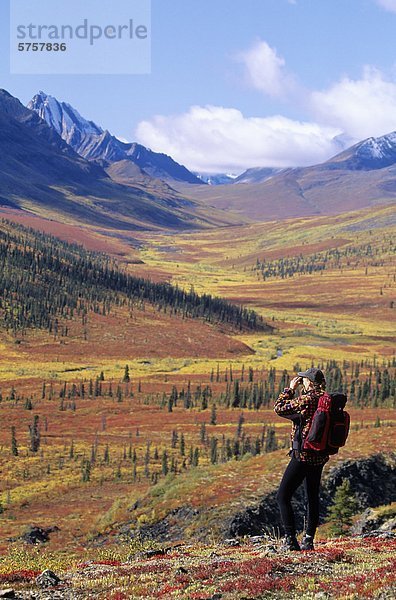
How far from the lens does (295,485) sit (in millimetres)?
12180

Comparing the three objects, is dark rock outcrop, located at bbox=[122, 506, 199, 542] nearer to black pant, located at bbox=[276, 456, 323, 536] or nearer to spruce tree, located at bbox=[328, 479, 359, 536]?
spruce tree, located at bbox=[328, 479, 359, 536]

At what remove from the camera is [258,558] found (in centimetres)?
1229

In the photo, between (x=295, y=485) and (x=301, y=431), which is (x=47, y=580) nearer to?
(x=295, y=485)

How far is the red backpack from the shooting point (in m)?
11.3

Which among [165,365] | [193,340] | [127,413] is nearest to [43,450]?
[127,413]

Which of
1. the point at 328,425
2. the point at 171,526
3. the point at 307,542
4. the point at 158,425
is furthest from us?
the point at 158,425

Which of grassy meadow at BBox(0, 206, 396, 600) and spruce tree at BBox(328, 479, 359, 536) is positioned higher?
spruce tree at BBox(328, 479, 359, 536)

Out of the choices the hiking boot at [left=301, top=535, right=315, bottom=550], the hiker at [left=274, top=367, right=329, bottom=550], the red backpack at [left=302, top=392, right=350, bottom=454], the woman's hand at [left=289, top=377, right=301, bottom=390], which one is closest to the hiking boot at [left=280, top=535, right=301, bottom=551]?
the hiking boot at [left=301, top=535, right=315, bottom=550]

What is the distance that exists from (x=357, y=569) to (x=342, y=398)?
3.29m

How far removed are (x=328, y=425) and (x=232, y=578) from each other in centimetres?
323

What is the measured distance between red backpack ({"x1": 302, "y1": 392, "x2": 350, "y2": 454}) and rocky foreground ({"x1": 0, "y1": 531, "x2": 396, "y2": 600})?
2.25 m

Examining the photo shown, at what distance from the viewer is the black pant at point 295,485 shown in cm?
1199

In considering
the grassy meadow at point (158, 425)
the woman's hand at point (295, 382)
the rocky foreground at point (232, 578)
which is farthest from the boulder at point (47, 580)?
the woman's hand at point (295, 382)

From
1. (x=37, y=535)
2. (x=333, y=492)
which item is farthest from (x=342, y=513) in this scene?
(x=37, y=535)
